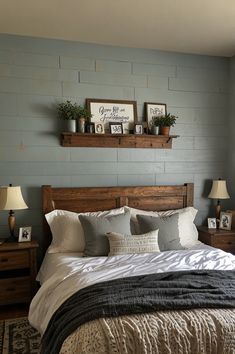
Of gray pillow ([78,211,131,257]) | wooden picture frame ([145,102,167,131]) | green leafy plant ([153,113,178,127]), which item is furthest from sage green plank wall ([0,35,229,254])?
gray pillow ([78,211,131,257])

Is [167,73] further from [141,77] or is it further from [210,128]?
[210,128]

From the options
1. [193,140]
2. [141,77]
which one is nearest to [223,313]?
[193,140]

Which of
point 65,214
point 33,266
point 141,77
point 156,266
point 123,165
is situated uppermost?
point 141,77

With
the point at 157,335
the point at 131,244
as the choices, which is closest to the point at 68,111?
the point at 131,244

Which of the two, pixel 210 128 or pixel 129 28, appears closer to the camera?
pixel 129 28

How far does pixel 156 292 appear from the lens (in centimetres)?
184

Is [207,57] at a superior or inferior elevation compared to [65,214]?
superior

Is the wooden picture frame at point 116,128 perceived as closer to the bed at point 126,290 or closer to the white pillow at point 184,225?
the bed at point 126,290

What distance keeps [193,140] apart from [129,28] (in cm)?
154

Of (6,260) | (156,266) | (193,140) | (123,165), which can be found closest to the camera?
(156,266)

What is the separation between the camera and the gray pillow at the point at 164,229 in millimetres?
2969

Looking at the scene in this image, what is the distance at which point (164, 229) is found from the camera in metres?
3.01

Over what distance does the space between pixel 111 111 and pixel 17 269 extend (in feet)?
A: 6.47

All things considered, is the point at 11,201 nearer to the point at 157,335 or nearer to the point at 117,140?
the point at 117,140
